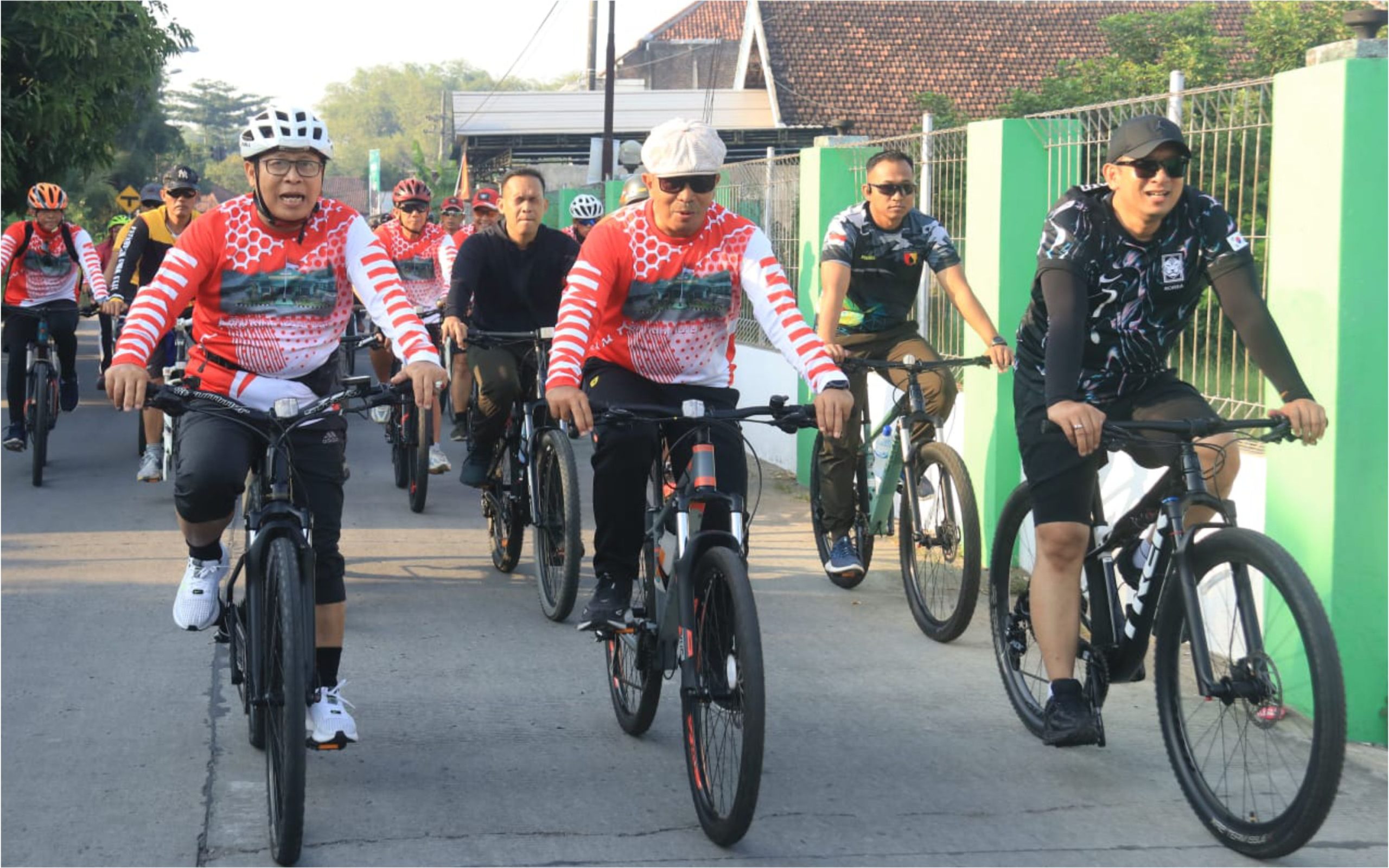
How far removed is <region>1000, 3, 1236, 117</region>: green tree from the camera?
28516 millimetres

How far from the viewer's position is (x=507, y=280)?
8.77m

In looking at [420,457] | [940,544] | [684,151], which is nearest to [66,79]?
[420,457]

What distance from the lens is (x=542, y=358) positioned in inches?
324

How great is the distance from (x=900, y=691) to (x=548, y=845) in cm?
202

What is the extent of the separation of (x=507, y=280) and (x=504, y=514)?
126 cm

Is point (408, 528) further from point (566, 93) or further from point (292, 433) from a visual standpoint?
point (566, 93)

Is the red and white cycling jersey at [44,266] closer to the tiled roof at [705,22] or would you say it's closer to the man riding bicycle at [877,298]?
the man riding bicycle at [877,298]

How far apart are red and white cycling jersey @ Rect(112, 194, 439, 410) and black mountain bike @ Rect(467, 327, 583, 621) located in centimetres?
206

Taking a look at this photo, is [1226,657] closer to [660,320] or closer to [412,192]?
[660,320]

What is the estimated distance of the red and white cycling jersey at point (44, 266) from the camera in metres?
12.2

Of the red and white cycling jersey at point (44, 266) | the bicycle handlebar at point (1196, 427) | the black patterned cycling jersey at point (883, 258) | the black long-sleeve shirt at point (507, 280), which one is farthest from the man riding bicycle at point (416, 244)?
the bicycle handlebar at point (1196, 427)

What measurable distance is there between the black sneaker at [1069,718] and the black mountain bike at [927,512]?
154cm

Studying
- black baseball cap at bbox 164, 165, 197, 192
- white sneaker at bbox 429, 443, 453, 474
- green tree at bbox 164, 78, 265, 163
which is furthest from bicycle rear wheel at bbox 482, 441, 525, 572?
green tree at bbox 164, 78, 265, 163

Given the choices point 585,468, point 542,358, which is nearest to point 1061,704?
point 542,358
